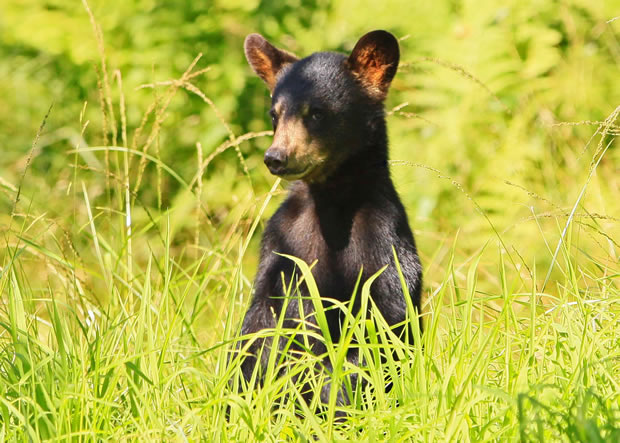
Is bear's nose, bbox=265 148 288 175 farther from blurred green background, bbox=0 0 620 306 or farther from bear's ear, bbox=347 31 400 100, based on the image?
blurred green background, bbox=0 0 620 306

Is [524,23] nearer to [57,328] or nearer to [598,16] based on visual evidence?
[598,16]

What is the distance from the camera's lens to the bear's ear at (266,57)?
4.20 m

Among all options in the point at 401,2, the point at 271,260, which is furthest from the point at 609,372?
the point at 401,2

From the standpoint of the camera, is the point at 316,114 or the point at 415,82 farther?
the point at 415,82

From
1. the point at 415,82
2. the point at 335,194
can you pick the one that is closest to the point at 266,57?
the point at 335,194

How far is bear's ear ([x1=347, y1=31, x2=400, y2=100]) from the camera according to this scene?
393 cm

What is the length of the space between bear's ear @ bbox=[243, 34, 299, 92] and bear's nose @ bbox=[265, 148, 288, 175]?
84 centimetres

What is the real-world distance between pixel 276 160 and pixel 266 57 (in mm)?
993

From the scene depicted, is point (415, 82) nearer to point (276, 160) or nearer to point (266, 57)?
point (266, 57)

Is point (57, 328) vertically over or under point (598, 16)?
under

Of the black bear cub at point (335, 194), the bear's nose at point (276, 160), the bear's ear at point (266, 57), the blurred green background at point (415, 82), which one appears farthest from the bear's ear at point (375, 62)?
the blurred green background at point (415, 82)

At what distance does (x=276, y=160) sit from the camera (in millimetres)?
3426

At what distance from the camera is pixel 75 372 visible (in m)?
2.59

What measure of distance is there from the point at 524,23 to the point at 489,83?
0.77m
